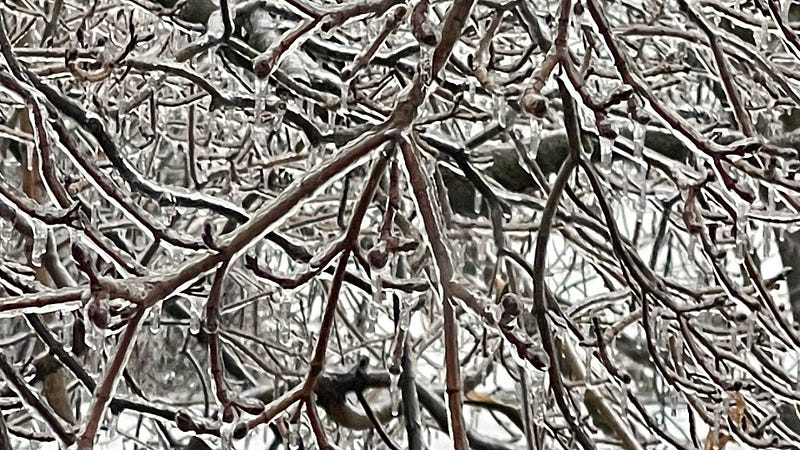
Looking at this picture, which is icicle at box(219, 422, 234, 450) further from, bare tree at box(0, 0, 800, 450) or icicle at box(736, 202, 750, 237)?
icicle at box(736, 202, 750, 237)

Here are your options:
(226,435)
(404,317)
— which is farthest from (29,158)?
(226,435)

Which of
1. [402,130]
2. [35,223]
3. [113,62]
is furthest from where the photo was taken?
[113,62]

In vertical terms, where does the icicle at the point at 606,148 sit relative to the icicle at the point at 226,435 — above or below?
above

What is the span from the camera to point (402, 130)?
152 cm

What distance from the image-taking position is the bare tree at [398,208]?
1549mm

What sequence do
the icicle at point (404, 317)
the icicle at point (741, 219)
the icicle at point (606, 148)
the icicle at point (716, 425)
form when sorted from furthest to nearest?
the icicle at point (716, 425), the icicle at point (741, 219), the icicle at point (404, 317), the icicle at point (606, 148)

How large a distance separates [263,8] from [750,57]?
149 cm

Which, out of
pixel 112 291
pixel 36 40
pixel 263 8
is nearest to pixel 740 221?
pixel 112 291

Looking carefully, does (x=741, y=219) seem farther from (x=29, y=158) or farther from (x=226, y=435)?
(x=29, y=158)

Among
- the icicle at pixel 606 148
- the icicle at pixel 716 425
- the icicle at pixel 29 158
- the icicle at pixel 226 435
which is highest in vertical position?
the icicle at pixel 29 158

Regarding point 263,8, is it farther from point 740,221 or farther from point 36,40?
point 740,221

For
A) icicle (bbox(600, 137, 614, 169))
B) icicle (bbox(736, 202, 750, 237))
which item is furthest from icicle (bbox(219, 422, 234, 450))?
icicle (bbox(736, 202, 750, 237))

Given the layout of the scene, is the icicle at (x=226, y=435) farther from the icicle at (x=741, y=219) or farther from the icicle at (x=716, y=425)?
the icicle at (x=716, y=425)

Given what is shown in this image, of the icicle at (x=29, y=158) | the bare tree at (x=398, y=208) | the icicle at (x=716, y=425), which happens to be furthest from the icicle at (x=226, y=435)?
the icicle at (x=29, y=158)
